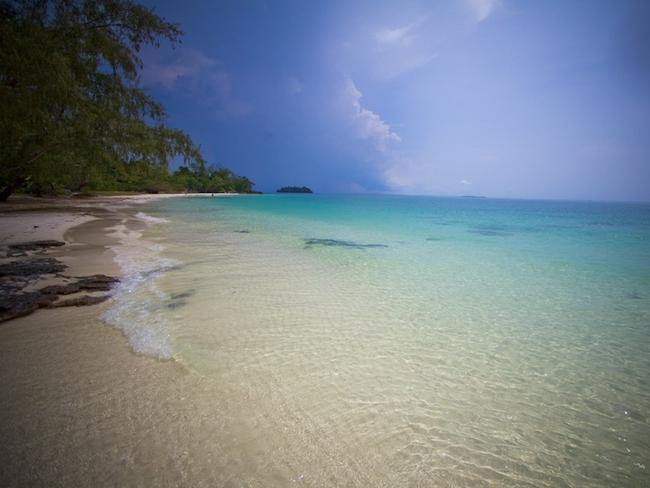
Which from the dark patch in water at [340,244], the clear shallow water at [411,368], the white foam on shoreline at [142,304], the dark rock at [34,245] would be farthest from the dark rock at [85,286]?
the dark patch in water at [340,244]

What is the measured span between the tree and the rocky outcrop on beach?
2931 mm

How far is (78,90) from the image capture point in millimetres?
6184

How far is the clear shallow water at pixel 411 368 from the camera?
2971 mm

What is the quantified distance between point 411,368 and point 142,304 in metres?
5.82

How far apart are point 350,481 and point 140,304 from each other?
19.2ft

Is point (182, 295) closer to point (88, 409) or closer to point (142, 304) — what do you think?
point (142, 304)

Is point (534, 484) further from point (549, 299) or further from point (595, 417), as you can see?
point (549, 299)

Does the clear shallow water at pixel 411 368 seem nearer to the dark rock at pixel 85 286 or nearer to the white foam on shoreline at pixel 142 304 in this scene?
the white foam on shoreline at pixel 142 304

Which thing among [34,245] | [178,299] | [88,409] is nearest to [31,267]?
[34,245]

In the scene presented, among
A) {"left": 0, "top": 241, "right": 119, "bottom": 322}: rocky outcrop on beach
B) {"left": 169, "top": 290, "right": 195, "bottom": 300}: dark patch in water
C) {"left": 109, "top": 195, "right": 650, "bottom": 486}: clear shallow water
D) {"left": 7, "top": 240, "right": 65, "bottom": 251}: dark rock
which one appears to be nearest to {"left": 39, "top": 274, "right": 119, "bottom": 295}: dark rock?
{"left": 0, "top": 241, "right": 119, "bottom": 322}: rocky outcrop on beach

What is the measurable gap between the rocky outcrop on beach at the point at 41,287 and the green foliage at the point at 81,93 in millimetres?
2897

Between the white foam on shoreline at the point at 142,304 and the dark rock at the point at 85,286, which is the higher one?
the dark rock at the point at 85,286

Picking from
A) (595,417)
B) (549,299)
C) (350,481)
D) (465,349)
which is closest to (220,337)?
(350,481)

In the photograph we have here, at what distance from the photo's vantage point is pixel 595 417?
3.76 meters
